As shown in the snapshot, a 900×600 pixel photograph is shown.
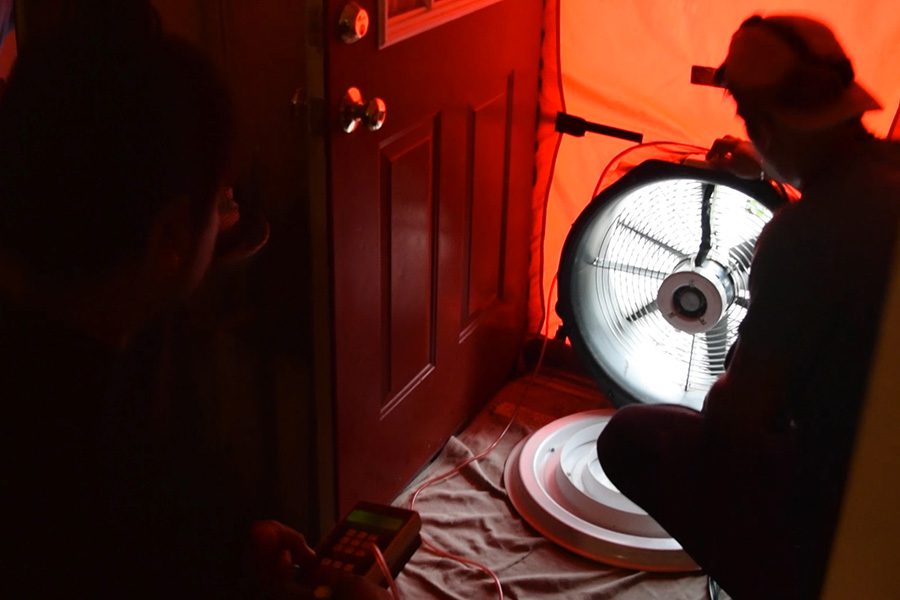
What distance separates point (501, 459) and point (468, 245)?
496 millimetres

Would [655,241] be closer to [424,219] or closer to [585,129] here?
[585,129]

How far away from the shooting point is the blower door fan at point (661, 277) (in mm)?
1859

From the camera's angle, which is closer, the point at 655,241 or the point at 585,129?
the point at 655,241

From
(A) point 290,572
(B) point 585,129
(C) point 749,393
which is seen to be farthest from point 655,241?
(A) point 290,572

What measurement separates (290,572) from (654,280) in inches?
42.5

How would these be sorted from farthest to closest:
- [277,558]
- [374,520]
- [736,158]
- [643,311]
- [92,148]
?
[643,311], [736,158], [374,520], [277,558], [92,148]

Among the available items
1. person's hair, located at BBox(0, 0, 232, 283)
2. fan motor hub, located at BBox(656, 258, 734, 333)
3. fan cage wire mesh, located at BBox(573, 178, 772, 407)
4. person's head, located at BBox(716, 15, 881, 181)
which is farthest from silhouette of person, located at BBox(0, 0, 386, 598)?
fan cage wire mesh, located at BBox(573, 178, 772, 407)

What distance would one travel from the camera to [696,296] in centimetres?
186

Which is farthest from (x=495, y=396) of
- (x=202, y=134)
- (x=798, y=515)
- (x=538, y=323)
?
(x=202, y=134)

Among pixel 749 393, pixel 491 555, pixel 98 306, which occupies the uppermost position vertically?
pixel 98 306

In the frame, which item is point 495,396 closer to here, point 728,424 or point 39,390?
point 728,424

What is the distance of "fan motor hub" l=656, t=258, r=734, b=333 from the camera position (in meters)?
1.84

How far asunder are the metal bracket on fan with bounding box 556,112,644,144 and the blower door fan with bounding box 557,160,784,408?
0.60 ft

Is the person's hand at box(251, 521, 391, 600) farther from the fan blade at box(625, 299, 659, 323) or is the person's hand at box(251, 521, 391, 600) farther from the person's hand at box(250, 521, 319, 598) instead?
the fan blade at box(625, 299, 659, 323)
